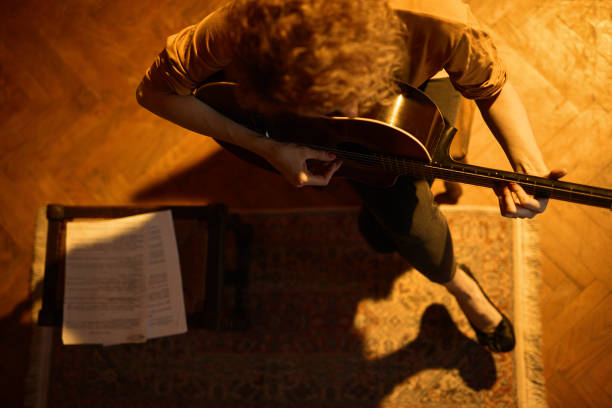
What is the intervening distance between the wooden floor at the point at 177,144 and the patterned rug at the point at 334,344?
0.31 feet

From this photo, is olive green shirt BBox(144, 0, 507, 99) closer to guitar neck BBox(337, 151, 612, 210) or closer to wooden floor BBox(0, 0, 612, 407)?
guitar neck BBox(337, 151, 612, 210)

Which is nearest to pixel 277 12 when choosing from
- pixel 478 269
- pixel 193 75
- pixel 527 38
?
pixel 193 75

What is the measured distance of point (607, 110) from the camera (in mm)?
1446

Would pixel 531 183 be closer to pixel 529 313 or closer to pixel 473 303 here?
pixel 473 303

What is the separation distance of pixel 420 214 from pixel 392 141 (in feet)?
0.80

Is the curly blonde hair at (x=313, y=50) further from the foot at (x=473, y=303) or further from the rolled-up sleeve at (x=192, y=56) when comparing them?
the foot at (x=473, y=303)

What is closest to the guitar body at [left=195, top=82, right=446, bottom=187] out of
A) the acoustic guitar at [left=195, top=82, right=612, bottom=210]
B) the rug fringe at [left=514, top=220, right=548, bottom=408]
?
the acoustic guitar at [left=195, top=82, right=612, bottom=210]

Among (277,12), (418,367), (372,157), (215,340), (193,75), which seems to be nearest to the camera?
(277,12)

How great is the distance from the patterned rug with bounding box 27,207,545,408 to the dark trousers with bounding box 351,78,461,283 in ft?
1.15

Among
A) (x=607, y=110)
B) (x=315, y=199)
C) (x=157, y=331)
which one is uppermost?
(x=607, y=110)

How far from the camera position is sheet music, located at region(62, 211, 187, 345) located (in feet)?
4.02

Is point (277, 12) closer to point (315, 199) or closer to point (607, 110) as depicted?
point (315, 199)

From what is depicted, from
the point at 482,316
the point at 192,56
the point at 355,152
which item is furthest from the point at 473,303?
the point at 192,56

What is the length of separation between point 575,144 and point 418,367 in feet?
3.32
